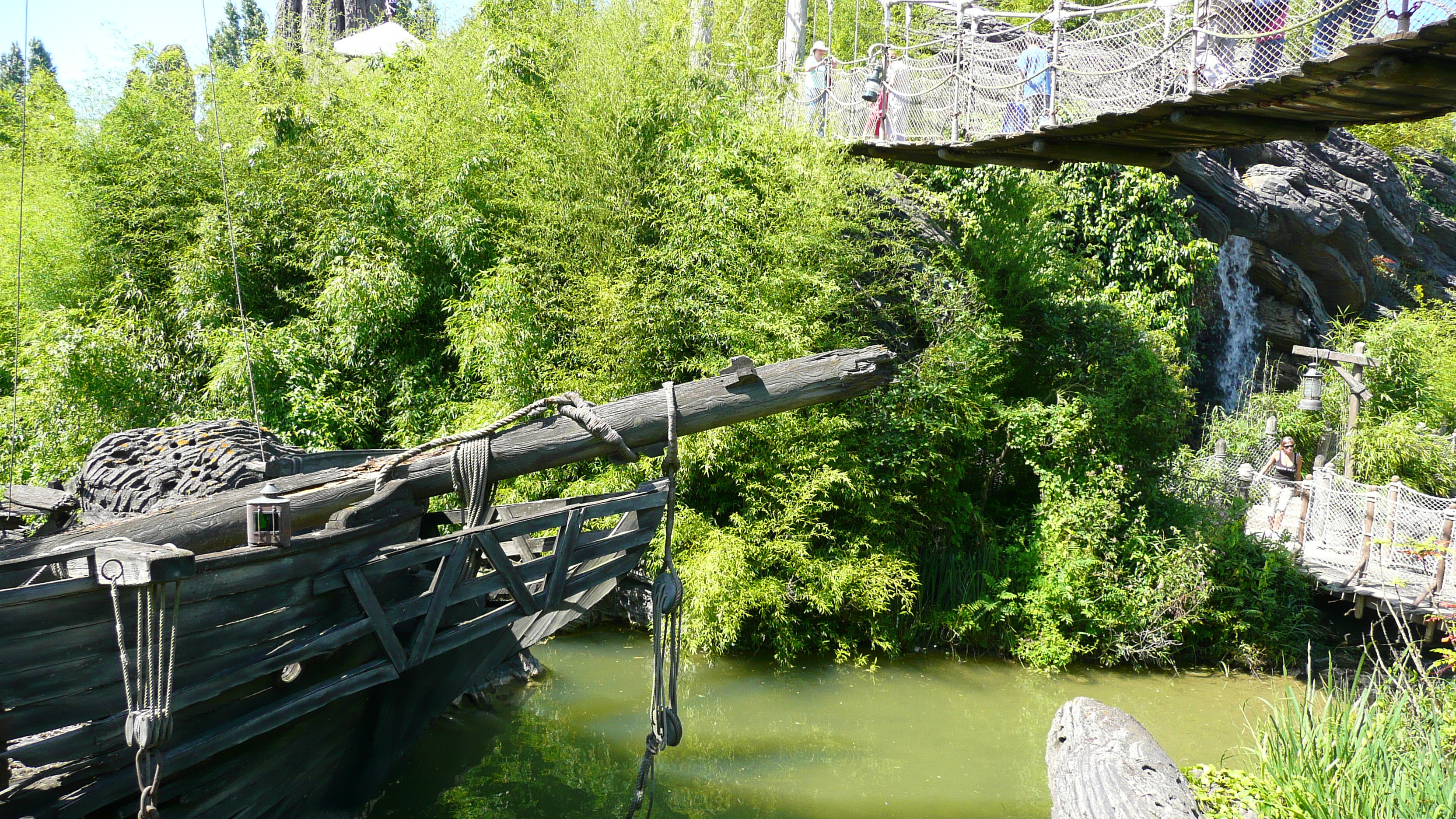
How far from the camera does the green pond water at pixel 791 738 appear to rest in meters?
5.80

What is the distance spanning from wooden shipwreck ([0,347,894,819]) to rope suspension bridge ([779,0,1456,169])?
283 cm

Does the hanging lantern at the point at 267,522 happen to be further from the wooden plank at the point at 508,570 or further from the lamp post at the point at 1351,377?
the lamp post at the point at 1351,377

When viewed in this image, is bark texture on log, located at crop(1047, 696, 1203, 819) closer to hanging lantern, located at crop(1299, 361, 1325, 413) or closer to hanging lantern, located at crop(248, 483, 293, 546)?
hanging lantern, located at crop(248, 483, 293, 546)

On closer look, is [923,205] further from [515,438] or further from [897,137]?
[515,438]

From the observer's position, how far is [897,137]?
9.73 metres

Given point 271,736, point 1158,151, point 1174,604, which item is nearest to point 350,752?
point 271,736

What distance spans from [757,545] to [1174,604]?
3.75 meters

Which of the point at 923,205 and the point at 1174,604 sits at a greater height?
the point at 923,205

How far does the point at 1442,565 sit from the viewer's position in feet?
25.0

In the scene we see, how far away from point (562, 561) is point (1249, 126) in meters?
5.39

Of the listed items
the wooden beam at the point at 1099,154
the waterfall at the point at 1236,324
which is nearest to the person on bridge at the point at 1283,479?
the wooden beam at the point at 1099,154

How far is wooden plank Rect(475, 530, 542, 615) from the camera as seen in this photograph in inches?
175

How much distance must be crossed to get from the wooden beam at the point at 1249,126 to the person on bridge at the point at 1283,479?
4549 mm

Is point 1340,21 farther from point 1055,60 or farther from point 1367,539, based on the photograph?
point 1367,539
